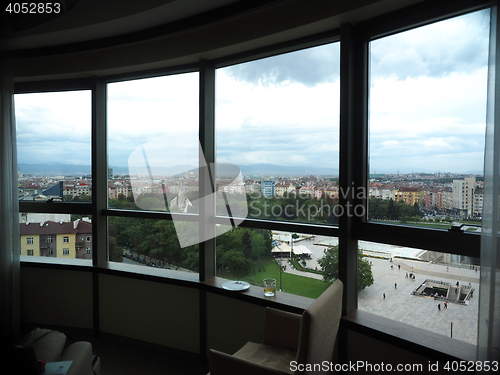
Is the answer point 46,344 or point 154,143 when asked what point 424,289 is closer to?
point 46,344

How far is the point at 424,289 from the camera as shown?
186 cm

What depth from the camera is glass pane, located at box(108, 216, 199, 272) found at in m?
2.98

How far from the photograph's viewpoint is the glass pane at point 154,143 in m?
2.89

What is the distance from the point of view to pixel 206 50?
2533 mm

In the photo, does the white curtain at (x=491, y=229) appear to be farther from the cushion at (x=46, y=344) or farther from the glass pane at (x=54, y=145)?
the glass pane at (x=54, y=145)

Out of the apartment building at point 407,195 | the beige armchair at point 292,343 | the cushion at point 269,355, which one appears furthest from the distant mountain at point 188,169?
the cushion at point 269,355

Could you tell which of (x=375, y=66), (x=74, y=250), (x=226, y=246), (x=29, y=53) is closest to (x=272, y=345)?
(x=226, y=246)

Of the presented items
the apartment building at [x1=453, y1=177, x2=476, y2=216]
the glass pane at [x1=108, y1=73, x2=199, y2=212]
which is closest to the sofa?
the glass pane at [x1=108, y1=73, x2=199, y2=212]

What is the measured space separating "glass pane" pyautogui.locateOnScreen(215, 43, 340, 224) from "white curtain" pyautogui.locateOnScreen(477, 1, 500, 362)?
895 millimetres

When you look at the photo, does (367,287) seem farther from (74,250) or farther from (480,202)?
(74,250)

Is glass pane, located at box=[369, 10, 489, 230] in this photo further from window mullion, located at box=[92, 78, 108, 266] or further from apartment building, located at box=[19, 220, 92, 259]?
apartment building, located at box=[19, 220, 92, 259]

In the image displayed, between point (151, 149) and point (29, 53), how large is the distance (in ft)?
5.11

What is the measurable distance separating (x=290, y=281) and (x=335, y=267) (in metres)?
0.41

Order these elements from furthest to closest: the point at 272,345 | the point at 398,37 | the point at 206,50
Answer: the point at 206,50 < the point at 272,345 < the point at 398,37
